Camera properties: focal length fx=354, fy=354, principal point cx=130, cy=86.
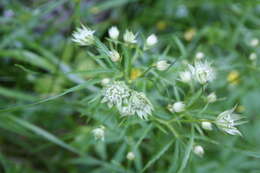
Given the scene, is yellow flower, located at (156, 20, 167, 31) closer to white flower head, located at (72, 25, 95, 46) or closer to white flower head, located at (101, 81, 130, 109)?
white flower head, located at (72, 25, 95, 46)

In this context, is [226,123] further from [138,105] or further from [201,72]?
[138,105]

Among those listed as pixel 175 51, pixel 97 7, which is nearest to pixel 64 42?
pixel 97 7

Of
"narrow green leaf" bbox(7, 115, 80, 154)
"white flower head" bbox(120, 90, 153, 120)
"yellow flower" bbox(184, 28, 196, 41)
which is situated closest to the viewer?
"white flower head" bbox(120, 90, 153, 120)

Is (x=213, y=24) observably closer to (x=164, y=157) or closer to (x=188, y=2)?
(x=188, y=2)

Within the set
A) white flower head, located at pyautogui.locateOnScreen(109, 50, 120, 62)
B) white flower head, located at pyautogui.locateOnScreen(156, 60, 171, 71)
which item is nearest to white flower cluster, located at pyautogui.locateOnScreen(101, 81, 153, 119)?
white flower head, located at pyautogui.locateOnScreen(109, 50, 120, 62)

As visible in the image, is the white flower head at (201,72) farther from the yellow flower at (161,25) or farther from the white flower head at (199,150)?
the yellow flower at (161,25)

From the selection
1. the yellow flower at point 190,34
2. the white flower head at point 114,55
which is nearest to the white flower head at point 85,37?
the white flower head at point 114,55
